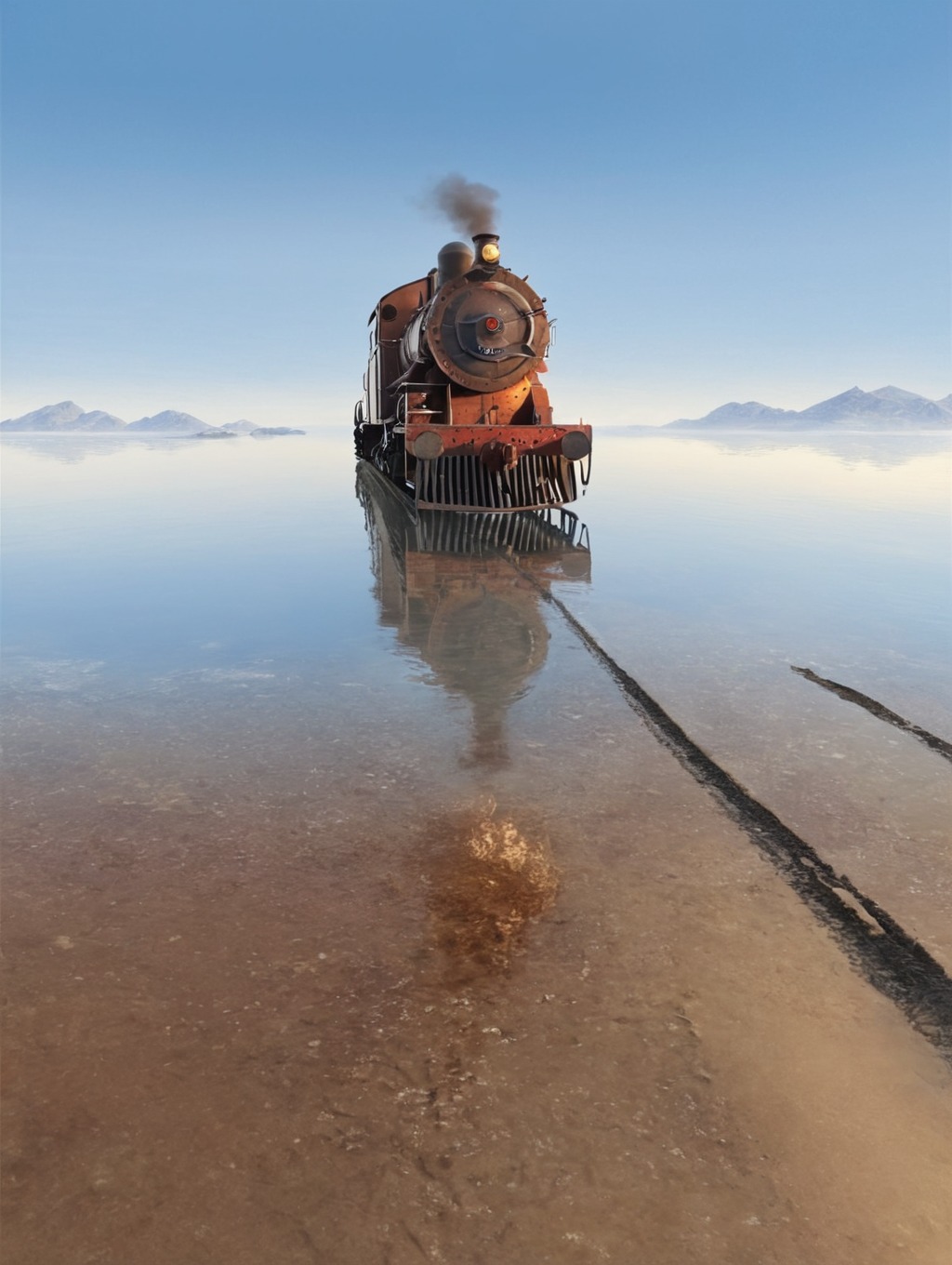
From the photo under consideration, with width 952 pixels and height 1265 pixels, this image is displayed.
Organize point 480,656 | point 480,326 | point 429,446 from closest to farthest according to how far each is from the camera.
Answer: point 480,656
point 429,446
point 480,326

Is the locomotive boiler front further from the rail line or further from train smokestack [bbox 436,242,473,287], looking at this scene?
the rail line

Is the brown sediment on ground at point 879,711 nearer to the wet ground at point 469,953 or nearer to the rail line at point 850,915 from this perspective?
the wet ground at point 469,953

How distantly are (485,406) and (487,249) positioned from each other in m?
2.13

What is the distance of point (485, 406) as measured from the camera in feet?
41.9

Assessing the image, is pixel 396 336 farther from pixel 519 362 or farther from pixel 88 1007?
pixel 88 1007

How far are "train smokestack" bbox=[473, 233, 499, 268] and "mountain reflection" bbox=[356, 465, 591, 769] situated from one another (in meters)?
3.67

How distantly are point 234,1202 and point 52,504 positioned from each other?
18351 mm

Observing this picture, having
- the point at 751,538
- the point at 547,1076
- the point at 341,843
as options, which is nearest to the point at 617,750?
the point at 341,843

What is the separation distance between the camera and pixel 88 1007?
8.28 feet

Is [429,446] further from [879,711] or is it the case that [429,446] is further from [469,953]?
[469,953]

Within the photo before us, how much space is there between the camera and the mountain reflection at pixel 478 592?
5496mm

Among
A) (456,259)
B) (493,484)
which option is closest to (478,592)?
(493,484)

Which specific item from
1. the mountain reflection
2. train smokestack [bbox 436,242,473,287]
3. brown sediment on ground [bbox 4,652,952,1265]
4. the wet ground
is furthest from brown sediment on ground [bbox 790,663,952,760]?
train smokestack [bbox 436,242,473,287]

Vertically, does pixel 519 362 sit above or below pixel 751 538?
above
